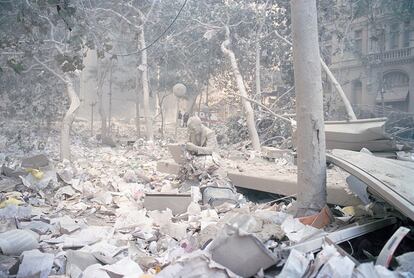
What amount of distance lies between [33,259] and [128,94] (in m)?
23.2

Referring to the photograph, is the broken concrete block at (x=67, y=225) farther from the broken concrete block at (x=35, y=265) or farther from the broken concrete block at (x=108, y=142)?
the broken concrete block at (x=108, y=142)

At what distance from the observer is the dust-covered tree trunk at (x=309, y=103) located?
14.6 ft

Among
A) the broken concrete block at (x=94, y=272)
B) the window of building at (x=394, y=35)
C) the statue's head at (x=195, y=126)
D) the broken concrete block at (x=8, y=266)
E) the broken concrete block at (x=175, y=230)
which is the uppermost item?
the window of building at (x=394, y=35)

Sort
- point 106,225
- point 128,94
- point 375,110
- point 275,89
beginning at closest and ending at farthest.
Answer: point 106,225
point 275,89
point 375,110
point 128,94

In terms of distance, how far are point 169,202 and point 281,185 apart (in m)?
1.85

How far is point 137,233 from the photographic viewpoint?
4973 millimetres

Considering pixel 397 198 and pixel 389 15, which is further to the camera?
pixel 389 15

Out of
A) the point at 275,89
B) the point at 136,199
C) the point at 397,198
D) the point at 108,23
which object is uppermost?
the point at 108,23

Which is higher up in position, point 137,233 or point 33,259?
point 33,259

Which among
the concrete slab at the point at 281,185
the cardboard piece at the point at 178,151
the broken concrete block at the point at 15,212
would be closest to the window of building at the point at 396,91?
the cardboard piece at the point at 178,151

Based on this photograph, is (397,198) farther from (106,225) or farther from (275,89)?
(275,89)

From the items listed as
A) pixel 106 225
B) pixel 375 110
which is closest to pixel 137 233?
pixel 106 225

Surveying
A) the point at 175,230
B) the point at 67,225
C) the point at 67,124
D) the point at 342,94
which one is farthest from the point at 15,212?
the point at 342,94

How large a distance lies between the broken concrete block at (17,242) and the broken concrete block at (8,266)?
20 cm
